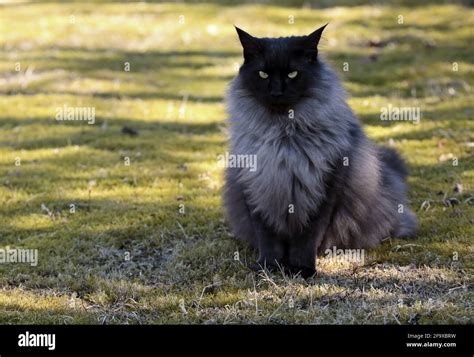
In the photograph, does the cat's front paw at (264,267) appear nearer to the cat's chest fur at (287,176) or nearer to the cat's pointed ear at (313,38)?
the cat's chest fur at (287,176)

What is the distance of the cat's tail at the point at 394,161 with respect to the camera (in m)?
7.12

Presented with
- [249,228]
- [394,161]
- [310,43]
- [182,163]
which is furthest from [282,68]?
[182,163]

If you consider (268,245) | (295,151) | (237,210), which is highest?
(295,151)

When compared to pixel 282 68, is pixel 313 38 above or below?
above

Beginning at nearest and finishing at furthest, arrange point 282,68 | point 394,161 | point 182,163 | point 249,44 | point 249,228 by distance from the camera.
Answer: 1. point 282,68
2. point 249,44
3. point 249,228
4. point 394,161
5. point 182,163

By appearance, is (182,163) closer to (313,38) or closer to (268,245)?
(268,245)

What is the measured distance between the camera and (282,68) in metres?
5.82

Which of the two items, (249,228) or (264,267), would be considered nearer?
(264,267)

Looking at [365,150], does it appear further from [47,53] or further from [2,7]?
[2,7]

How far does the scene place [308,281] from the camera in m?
5.76

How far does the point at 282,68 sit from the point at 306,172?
847 millimetres

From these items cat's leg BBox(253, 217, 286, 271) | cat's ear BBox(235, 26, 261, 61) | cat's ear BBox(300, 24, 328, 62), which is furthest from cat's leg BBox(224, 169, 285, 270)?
cat's ear BBox(300, 24, 328, 62)

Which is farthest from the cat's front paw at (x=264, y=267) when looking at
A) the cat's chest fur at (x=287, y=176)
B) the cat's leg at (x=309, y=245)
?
the cat's chest fur at (x=287, y=176)

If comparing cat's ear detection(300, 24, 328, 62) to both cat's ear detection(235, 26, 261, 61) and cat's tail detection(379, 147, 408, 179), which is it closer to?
cat's ear detection(235, 26, 261, 61)
